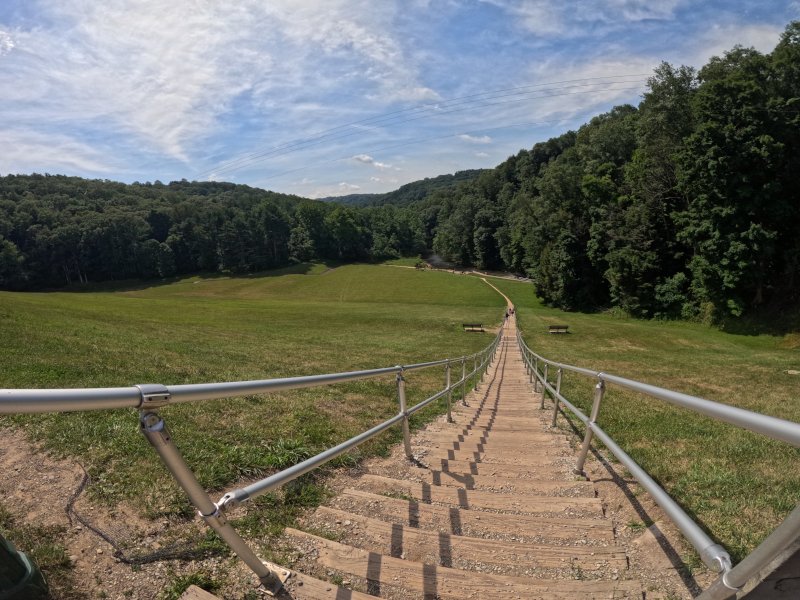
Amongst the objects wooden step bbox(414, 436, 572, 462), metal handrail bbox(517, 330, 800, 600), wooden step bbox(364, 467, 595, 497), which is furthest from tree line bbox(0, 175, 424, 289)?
metal handrail bbox(517, 330, 800, 600)

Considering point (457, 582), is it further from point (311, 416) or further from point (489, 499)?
point (311, 416)

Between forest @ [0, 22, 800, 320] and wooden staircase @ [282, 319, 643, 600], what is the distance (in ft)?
110

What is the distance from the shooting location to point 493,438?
647 centimetres

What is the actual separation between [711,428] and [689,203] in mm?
38930

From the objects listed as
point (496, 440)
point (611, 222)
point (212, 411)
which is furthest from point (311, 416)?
point (611, 222)

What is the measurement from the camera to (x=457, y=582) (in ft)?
7.92

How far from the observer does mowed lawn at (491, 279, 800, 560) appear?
10.6ft

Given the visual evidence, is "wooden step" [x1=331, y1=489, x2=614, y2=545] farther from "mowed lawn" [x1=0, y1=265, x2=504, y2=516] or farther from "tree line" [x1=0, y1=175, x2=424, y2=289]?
"tree line" [x1=0, y1=175, x2=424, y2=289]

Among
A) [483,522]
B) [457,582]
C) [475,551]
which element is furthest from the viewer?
[483,522]

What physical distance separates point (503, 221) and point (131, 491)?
318 ft

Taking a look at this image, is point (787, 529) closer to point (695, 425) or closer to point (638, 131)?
point (695, 425)

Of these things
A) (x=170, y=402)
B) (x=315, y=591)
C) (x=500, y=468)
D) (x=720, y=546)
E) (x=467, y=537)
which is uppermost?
(x=170, y=402)

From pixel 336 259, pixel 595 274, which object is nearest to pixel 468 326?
pixel 595 274

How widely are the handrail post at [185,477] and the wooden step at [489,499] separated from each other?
6.47ft
